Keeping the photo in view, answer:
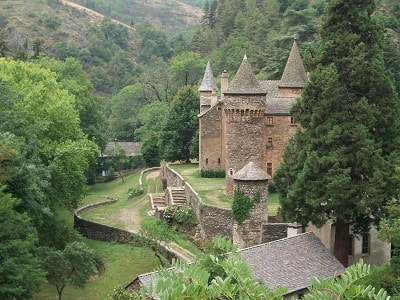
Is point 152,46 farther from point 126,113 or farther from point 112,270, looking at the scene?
point 112,270

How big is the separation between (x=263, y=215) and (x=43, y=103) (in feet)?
54.2

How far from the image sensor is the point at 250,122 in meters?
38.7

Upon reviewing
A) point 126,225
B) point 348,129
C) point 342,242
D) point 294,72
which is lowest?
point 126,225

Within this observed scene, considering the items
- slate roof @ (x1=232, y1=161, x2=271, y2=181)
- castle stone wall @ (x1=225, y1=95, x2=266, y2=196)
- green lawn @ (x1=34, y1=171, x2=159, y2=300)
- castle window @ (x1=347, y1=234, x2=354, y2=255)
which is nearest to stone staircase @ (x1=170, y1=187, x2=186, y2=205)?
green lawn @ (x1=34, y1=171, x2=159, y2=300)

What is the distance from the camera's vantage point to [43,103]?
1578 inches

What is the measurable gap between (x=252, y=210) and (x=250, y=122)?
8.08 metres

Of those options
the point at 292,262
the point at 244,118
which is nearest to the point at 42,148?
the point at 244,118

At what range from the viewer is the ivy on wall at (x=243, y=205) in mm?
32000

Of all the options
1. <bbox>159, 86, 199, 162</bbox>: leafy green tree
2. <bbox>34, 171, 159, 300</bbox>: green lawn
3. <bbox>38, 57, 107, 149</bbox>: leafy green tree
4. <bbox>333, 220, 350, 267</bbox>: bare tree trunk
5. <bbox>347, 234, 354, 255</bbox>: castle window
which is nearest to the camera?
<bbox>333, 220, 350, 267</bbox>: bare tree trunk

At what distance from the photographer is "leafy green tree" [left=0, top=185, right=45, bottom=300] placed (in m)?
22.5

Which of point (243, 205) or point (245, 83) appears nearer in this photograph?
point (243, 205)

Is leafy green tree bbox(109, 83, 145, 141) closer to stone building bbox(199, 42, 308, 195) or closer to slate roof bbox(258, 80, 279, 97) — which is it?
stone building bbox(199, 42, 308, 195)

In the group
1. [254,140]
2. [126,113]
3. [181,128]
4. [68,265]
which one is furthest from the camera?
[126,113]

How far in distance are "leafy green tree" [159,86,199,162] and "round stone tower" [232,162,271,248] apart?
78.3ft
